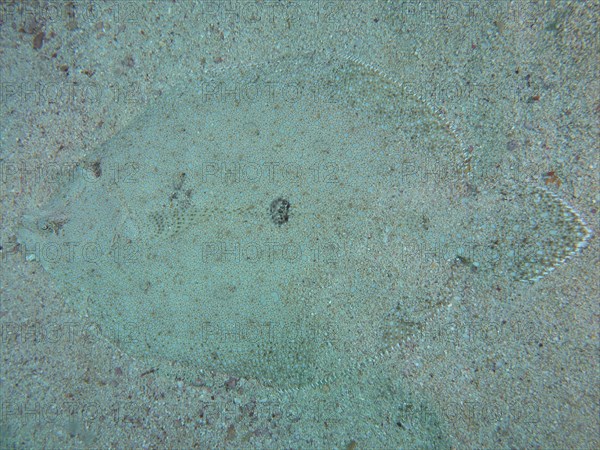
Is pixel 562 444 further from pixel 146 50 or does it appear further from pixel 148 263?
pixel 146 50

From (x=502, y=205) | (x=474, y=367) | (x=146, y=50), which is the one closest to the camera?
(x=502, y=205)

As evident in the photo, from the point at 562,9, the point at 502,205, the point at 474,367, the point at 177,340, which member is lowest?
the point at 177,340

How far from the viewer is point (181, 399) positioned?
2.77 metres

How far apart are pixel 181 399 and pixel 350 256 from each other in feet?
5.82

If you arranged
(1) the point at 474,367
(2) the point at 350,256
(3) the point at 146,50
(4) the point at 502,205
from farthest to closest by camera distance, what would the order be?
(3) the point at 146,50
(1) the point at 474,367
(4) the point at 502,205
(2) the point at 350,256

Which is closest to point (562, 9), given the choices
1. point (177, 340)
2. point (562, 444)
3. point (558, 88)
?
point (558, 88)

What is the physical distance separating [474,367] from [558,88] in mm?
2193

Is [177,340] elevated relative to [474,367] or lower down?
lower down

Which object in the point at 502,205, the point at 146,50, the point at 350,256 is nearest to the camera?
the point at 350,256

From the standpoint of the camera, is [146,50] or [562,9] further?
[146,50]

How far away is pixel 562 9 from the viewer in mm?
2660

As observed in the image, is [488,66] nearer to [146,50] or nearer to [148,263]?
[146,50]

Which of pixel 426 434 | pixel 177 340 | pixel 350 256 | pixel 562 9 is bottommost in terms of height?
pixel 426 434

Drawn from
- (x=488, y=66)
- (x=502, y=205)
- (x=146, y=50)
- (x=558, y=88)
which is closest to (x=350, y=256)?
(x=502, y=205)
